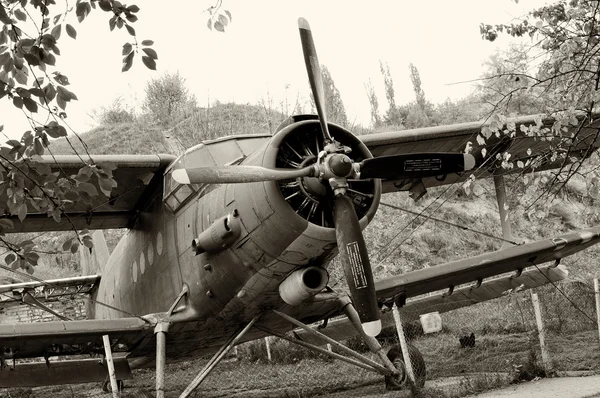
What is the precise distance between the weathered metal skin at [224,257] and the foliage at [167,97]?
2909 cm

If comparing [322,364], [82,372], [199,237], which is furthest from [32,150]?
[322,364]

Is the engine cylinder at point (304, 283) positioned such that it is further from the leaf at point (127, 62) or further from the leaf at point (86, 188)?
the leaf at point (127, 62)

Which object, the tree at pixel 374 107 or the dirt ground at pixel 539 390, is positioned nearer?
the dirt ground at pixel 539 390

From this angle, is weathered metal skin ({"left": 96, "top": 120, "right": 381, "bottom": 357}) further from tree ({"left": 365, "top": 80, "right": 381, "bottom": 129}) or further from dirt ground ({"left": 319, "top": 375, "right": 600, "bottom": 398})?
tree ({"left": 365, "top": 80, "right": 381, "bottom": 129})

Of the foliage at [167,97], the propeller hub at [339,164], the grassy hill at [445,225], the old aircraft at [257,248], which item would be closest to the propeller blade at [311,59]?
the old aircraft at [257,248]

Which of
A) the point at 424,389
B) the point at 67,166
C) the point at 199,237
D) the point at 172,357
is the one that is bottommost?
the point at 424,389

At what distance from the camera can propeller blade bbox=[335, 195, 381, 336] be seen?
22.5 feet

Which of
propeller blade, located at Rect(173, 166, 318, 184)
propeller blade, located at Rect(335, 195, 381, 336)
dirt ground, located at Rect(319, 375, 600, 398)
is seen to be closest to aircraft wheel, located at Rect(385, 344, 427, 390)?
dirt ground, located at Rect(319, 375, 600, 398)

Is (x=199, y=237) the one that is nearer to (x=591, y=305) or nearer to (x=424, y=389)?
(x=424, y=389)

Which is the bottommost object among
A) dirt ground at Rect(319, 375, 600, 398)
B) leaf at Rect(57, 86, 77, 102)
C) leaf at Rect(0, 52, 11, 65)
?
dirt ground at Rect(319, 375, 600, 398)

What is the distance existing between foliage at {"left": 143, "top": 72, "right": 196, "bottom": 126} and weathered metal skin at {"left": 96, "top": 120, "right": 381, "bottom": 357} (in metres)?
29.1

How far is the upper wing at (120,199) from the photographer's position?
29.9 feet

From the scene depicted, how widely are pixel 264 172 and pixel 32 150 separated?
2703mm

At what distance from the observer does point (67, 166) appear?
849 centimetres
